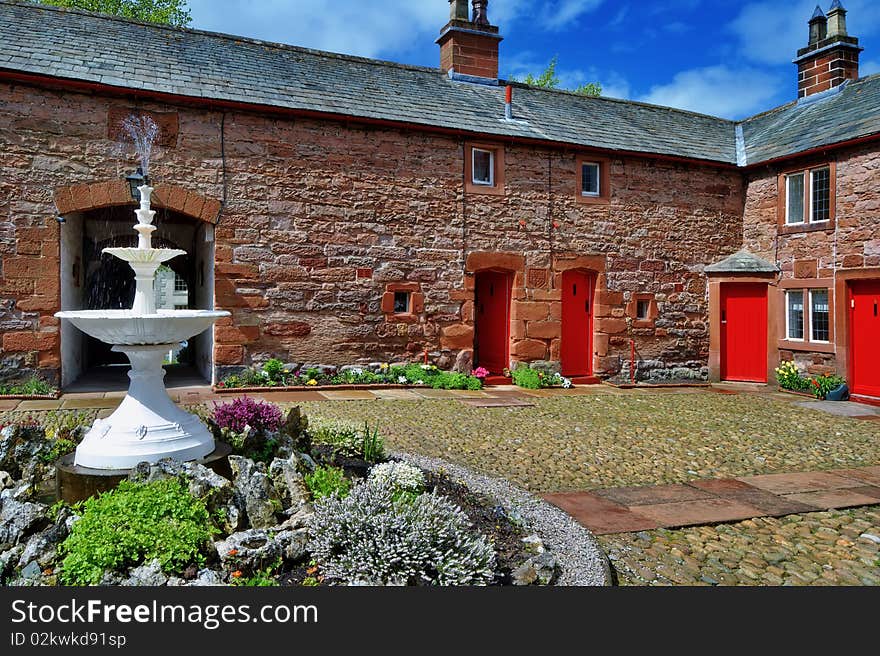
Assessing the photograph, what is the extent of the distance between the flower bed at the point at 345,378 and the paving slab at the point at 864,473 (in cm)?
647

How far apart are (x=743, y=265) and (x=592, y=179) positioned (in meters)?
3.70

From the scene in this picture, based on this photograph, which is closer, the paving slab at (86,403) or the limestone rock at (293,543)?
the limestone rock at (293,543)

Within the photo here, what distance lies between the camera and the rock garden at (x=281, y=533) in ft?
11.1

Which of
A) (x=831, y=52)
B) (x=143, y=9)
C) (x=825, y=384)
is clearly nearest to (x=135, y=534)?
(x=825, y=384)

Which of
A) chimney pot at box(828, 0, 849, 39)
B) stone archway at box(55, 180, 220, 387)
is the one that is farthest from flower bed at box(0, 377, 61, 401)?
chimney pot at box(828, 0, 849, 39)

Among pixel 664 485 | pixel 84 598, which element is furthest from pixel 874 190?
pixel 84 598

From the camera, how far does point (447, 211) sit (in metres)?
12.5

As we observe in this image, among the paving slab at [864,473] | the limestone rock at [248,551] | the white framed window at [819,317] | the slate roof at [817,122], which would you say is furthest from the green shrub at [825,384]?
the limestone rock at [248,551]

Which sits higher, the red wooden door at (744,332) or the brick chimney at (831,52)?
the brick chimney at (831,52)

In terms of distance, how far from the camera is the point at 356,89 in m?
12.6

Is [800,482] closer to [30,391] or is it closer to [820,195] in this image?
[820,195]

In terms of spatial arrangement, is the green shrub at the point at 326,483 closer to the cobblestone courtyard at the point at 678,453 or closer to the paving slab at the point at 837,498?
the cobblestone courtyard at the point at 678,453

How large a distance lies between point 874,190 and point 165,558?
42.4 feet

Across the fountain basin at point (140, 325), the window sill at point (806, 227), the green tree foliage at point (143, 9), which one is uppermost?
the green tree foliage at point (143, 9)
